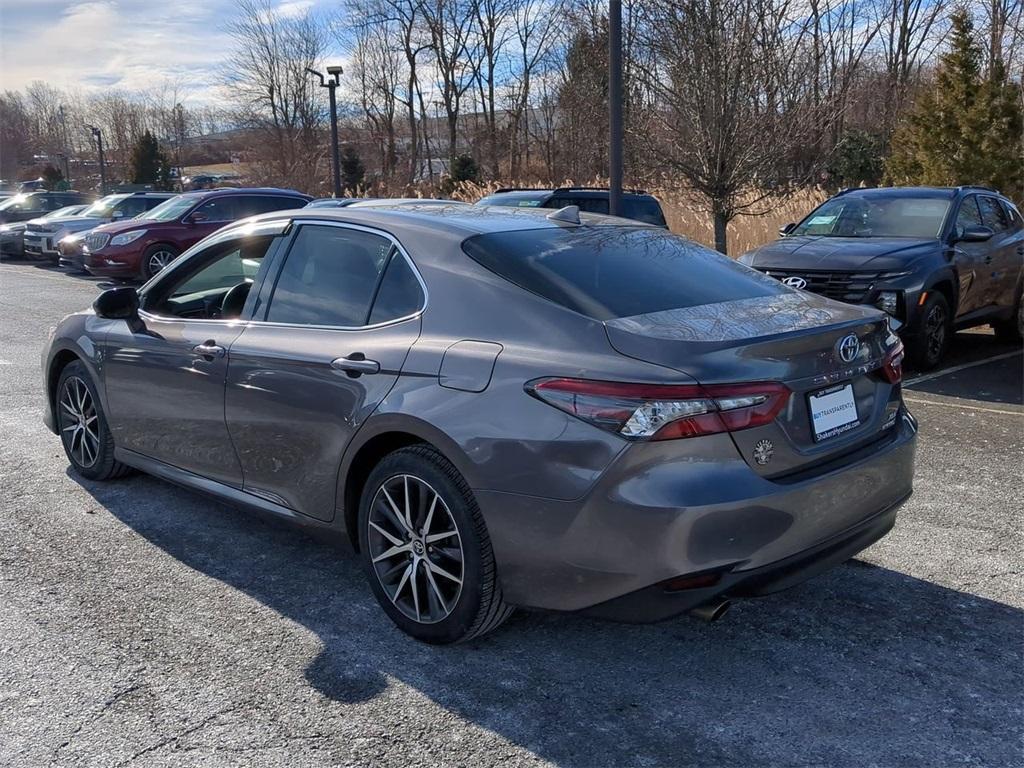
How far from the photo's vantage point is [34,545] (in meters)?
4.51

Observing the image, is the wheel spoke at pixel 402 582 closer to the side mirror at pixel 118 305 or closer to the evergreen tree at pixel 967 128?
the side mirror at pixel 118 305

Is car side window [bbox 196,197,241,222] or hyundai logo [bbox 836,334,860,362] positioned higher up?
car side window [bbox 196,197,241,222]

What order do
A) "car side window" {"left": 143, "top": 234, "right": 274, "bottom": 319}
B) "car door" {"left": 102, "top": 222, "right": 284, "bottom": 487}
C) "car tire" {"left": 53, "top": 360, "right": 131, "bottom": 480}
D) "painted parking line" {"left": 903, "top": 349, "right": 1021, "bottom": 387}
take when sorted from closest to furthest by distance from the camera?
"car door" {"left": 102, "top": 222, "right": 284, "bottom": 487}
"car side window" {"left": 143, "top": 234, "right": 274, "bottom": 319}
"car tire" {"left": 53, "top": 360, "right": 131, "bottom": 480}
"painted parking line" {"left": 903, "top": 349, "right": 1021, "bottom": 387}

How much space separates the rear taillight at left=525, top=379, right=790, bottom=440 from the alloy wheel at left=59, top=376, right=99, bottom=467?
3.40m

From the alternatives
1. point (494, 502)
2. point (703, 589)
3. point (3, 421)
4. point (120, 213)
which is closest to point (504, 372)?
point (494, 502)

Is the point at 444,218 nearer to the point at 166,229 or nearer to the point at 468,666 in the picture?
the point at 468,666

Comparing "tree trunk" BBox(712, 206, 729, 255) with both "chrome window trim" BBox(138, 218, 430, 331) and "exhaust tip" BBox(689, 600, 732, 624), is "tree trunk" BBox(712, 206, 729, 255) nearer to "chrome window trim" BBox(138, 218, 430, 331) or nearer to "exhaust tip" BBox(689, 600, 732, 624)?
"chrome window trim" BBox(138, 218, 430, 331)

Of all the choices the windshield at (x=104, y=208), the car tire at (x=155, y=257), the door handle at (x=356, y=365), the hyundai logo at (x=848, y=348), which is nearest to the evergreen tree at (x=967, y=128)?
the car tire at (x=155, y=257)

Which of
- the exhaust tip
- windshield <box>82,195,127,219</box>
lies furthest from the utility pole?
windshield <box>82,195,127,219</box>

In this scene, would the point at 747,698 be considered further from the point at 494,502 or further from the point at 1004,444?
the point at 1004,444

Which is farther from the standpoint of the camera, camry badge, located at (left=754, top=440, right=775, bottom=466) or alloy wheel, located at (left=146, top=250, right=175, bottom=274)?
alloy wheel, located at (left=146, top=250, right=175, bottom=274)

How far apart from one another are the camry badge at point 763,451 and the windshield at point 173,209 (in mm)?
15586

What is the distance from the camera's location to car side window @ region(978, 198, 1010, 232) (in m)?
9.73

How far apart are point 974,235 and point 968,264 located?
274mm
